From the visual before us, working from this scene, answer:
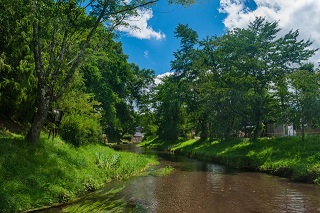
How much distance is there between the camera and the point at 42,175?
1167cm

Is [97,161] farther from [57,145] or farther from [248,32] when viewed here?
[248,32]

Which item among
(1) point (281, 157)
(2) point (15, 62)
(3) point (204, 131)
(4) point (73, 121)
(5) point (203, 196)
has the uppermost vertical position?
(2) point (15, 62)

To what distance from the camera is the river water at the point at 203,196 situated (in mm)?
10714

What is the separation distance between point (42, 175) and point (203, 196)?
283 inches

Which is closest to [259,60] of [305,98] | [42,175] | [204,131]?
[305,98]

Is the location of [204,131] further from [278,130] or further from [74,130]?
[74,130]

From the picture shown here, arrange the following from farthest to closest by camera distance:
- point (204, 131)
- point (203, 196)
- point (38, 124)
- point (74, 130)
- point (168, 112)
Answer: point (168, 112) < point (204, 131) < point (74, 130) < point (38, 124) < point (203, 196)

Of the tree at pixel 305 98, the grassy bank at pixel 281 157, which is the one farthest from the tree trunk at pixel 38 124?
the tree at pixel 305 98

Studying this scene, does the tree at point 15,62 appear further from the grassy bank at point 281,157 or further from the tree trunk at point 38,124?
the grassy bank at point 281,157

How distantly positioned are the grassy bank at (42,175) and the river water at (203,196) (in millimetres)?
824

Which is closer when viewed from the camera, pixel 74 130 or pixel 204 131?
pixel 74 130

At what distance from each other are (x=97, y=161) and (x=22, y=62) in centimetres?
733

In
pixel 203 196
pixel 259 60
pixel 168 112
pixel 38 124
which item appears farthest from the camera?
pixel 168 112

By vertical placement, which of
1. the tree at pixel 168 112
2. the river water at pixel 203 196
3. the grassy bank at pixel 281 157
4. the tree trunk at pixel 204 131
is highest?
the tree at pixel 168 112
